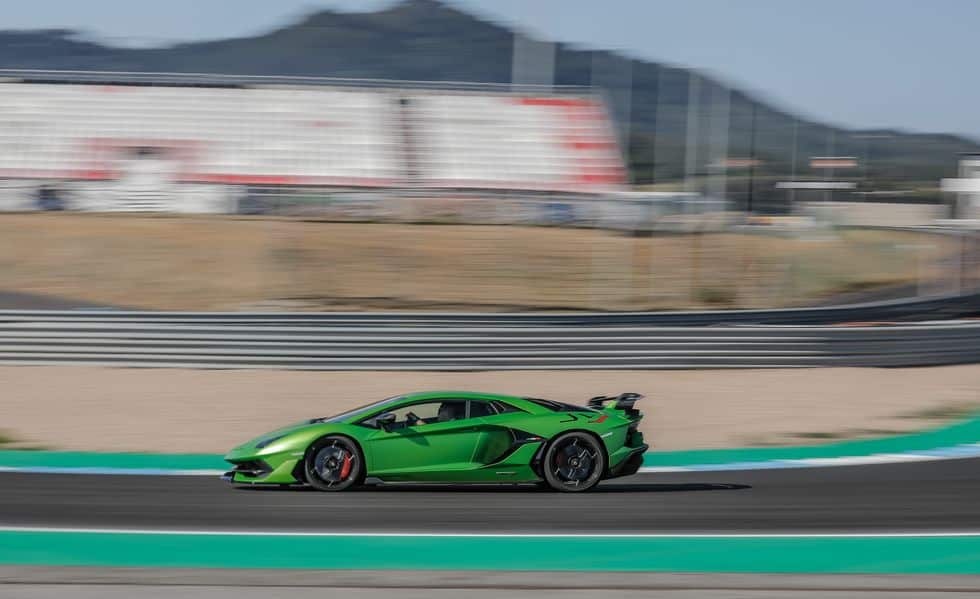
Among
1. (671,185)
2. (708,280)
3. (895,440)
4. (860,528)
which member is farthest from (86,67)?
(860,528)

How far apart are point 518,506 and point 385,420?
1.12 meters

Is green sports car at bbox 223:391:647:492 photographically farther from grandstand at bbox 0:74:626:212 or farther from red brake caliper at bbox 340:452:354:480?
grandstand at bbox 0:74:626:212

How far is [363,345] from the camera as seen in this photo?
1526cm

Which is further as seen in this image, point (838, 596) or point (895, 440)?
point (895, 440)

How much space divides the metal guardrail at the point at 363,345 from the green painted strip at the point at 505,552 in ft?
26.5

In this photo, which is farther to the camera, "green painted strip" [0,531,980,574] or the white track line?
the white track line

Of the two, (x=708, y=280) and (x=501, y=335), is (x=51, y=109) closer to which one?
(x=708, y=280)

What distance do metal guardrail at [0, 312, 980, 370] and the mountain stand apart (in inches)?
780

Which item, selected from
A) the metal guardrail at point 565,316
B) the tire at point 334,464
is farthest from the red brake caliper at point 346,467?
the metal guardrail at point 565,316

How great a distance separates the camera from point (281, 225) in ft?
99.3

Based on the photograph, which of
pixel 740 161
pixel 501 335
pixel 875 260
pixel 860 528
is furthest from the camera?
pixel 740 161

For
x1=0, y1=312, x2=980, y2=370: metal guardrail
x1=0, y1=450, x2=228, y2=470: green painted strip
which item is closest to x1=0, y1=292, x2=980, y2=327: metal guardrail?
x1=0, y1=312, x2=980, y2=370: metal guardrail

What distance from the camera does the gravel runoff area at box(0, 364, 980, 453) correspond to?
39.0ft

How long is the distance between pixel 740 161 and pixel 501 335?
77.8 ft
